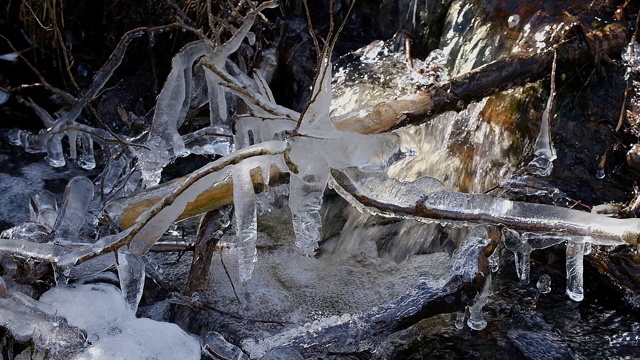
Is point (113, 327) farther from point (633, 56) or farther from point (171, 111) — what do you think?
point (633, 56)

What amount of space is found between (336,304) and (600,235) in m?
1.18

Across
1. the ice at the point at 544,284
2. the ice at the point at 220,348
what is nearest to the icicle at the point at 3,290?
the ice at the point at 220,348

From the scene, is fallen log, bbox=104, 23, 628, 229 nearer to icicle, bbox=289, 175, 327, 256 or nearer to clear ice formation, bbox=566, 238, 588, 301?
icicle, bbox=289, 175, 327, 256

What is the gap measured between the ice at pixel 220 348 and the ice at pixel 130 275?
1.05ft

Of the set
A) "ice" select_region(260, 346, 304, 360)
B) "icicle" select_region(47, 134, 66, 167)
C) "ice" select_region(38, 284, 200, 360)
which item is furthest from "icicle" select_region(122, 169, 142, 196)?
"ice" select_region(260, 346, 304, 360)

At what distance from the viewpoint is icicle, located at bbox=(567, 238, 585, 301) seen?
8.77ft

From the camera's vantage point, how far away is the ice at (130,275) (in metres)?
2.64

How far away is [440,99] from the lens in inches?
130

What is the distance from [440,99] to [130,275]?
158 centimetres

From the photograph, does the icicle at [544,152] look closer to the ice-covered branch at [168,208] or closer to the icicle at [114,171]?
the ice-covered branch at [168,208]

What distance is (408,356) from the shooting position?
114 inches

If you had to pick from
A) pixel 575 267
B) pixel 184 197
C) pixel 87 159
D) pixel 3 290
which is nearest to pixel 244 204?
pixel 184 197

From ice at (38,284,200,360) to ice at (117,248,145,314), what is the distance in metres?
0.06

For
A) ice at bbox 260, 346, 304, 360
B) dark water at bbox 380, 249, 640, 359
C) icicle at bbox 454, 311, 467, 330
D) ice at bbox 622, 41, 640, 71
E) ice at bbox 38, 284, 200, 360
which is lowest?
A: dark water at bbox 380, 249, 640, 359
